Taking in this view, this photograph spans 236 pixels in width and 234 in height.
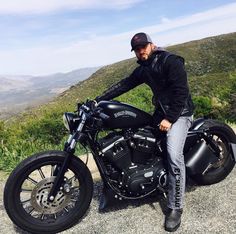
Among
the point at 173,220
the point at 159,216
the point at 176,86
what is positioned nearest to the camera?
the point at 173,220

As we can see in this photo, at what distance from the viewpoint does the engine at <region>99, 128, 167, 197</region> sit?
5184 millimetres

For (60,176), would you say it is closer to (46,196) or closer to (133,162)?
(46,196)

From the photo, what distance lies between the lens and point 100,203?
557 cm

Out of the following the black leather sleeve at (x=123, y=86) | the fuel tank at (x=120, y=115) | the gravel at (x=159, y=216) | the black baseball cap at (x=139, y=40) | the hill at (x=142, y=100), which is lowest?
the hill at (x=142, y=100)

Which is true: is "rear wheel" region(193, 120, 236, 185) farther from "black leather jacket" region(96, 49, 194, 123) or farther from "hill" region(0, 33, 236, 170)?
"hill" region(0, 33, 236, 170)

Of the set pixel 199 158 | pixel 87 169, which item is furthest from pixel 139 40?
pixel 199 158

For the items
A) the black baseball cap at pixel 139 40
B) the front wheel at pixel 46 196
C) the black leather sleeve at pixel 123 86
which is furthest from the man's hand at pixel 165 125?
the front wheel at pixel 46 196

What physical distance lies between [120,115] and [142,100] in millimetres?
24150

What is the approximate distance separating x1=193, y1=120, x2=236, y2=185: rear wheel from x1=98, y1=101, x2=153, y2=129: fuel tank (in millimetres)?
1299

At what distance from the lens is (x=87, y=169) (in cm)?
521

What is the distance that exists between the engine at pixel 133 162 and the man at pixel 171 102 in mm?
228

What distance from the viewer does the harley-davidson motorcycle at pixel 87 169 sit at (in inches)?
194

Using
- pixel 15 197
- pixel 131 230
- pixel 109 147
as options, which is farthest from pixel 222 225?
pixel 15 197

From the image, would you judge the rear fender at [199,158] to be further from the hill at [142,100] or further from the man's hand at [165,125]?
the hill at [142,100]
